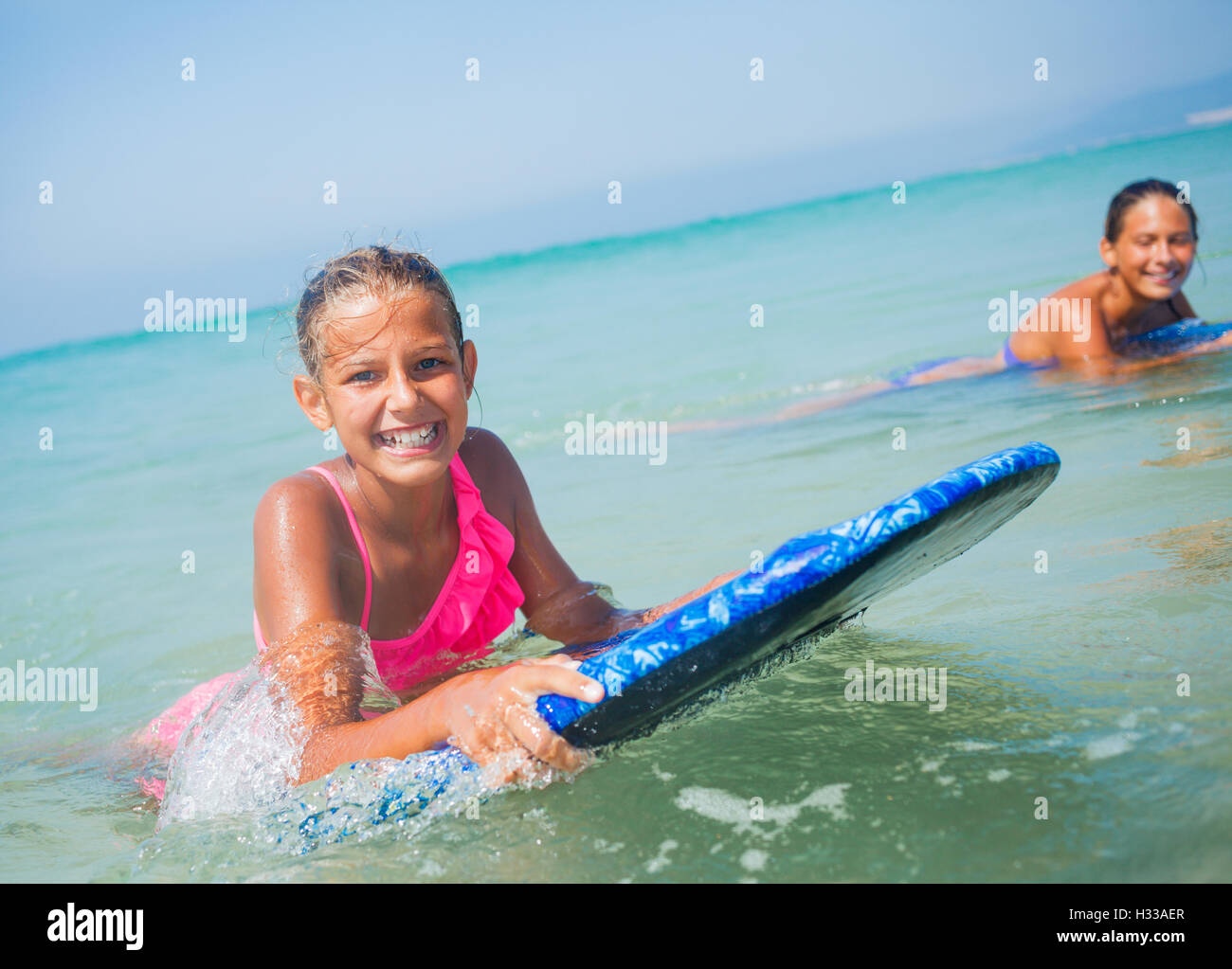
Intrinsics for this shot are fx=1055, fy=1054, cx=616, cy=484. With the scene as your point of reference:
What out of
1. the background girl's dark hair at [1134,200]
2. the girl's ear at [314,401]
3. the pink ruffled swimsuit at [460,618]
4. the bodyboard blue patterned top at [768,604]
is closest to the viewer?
the bodyboard blue patterned top at [768,604]

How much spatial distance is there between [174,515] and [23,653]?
2.48m

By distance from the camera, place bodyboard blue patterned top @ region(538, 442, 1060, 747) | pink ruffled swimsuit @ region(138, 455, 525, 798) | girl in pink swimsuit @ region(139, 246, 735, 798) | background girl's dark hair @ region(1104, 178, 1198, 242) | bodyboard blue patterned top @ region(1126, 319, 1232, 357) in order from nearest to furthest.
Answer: bodyboard blue patterned top @ region(538, 442, 1060, 747)
girl in pink swimsuit @ region(139, 246, 735, 798)
pink ruffled swimsuit @ region(138, 455, 525, 798)
bodyboard blue patterned top @ region(1126, 319, 1232, 357)
background girl's dark hair @ region(1104, 178, 1198, 242)

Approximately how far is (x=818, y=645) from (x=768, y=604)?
3.26ft

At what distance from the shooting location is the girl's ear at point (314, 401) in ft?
9.15

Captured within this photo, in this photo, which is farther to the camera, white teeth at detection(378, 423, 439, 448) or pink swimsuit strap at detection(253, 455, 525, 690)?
pink swimsuit strap at detection(253, 455, 525, 690)

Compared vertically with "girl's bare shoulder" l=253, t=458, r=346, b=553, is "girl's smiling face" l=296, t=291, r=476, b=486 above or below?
above

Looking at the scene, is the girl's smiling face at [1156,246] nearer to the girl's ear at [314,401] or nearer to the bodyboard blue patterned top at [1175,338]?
the bodyboard blue patterned top at [1175,338]

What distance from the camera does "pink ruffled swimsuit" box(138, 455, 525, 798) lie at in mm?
3086

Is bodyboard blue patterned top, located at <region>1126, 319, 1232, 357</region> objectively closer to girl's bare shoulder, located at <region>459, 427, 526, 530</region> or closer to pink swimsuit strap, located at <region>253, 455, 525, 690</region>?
girl's bare shoulder, located at <region>459, 427, 526, 530</region>

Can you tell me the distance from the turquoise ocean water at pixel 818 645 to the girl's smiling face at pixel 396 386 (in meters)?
0.47

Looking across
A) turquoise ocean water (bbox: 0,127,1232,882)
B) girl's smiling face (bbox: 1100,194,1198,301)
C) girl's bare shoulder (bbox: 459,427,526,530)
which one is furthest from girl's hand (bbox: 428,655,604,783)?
girl's smiling face (bbox: 1100,194,1198,301)

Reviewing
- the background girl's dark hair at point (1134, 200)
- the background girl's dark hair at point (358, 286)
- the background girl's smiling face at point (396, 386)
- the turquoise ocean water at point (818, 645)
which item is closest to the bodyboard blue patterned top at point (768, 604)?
the turquoise ocean water at point (818, 645)

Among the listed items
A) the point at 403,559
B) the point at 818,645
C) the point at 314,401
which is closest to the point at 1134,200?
the point at 818,645

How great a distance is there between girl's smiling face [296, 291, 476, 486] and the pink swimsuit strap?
478mm
